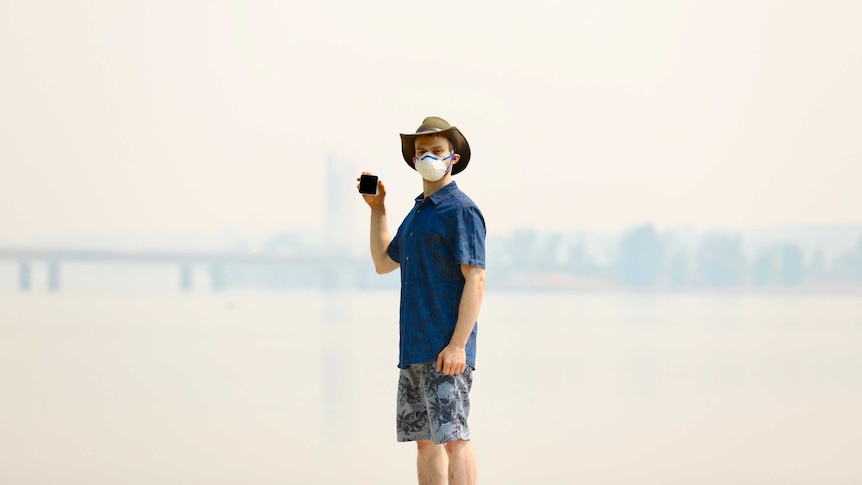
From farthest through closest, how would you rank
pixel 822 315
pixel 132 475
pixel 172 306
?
pixel 172 306, pixel 822 315, pixel 132 475

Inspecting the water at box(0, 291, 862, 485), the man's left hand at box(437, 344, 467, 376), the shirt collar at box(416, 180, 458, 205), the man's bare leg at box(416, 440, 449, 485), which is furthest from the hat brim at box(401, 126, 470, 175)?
the water at box(0, 291, 862, 485)

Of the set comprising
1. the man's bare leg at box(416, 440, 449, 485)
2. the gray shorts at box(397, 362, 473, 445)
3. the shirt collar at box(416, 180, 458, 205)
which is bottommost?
the man's bare leg at box(416, 440, 449, 485)

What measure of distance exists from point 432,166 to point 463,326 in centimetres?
44

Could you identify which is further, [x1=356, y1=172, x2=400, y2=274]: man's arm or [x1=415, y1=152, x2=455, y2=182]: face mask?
[x1=356, y1=172, x2=400, y2=274]: man's arm

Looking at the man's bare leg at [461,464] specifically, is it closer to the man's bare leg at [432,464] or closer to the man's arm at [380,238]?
the man's bare leg at [432,464]

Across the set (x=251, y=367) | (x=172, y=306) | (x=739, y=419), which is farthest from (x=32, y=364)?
(x=172, y=306)

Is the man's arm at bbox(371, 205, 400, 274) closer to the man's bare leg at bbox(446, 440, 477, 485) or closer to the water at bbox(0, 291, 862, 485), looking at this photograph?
the man's bare leg at bbox(446, 440, 477, 485)

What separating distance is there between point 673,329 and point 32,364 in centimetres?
632

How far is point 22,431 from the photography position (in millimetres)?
5141

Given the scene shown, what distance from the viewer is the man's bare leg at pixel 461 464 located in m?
3.02

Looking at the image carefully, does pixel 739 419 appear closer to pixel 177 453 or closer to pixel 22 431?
pixel 177 453

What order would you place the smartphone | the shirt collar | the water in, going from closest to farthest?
the shirt collar, the smartphone, the water

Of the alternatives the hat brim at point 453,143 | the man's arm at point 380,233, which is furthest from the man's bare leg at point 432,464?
the hat brim at point 453,143

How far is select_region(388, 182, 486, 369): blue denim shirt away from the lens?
304 cm
